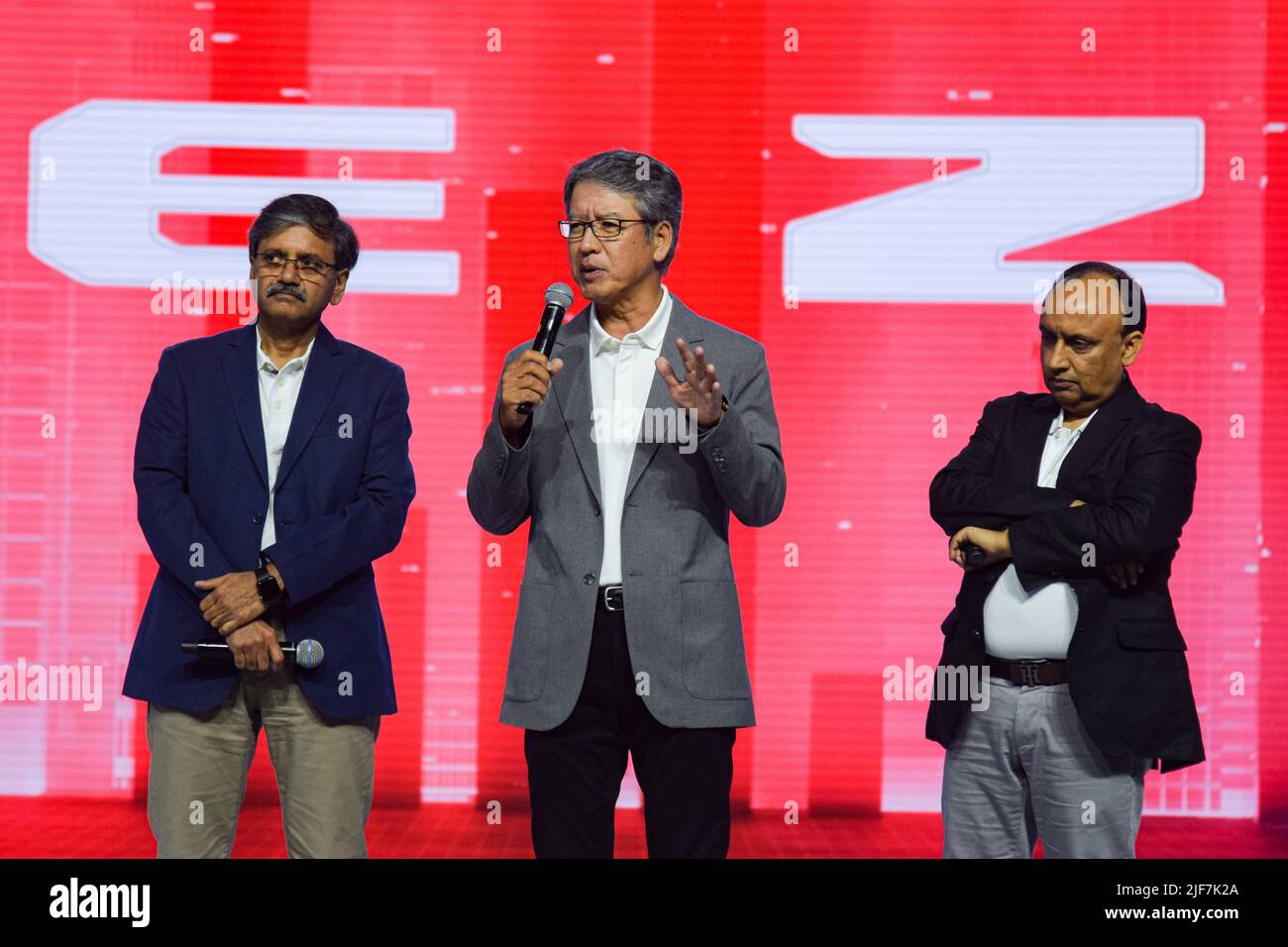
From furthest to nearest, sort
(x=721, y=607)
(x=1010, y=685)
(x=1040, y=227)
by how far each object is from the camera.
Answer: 1. (x=1040, y=227)
2. (x=1010, y=685)
3. (x=721, y=607)

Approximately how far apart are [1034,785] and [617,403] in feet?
3.51

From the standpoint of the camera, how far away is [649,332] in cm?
251

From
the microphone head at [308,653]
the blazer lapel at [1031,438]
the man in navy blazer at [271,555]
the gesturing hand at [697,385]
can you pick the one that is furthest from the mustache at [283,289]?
the blazer lapel at [1031,438]

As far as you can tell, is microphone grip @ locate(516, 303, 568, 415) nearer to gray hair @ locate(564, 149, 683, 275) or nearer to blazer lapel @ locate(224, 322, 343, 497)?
gray hair @ locate(564, 149, 683, 275)

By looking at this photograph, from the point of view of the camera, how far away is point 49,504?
4609 millimetres

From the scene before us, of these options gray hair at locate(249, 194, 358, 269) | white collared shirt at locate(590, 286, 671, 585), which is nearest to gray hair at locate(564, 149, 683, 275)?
white collared shirt at locate(590, 286, 671, 585)

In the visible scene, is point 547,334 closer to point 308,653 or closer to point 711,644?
point 711,644

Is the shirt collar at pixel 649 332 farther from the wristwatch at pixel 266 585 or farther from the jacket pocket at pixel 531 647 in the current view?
the wristwatch at pixel 266 585

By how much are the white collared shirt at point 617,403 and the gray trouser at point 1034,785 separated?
0.81 m

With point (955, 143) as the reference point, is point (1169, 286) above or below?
below

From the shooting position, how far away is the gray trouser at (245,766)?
8.46 feet

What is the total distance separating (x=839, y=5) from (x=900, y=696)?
233 centimetres

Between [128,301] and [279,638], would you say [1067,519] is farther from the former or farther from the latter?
[128,301]

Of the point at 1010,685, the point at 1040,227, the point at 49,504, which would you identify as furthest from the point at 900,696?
the point at 49,504
